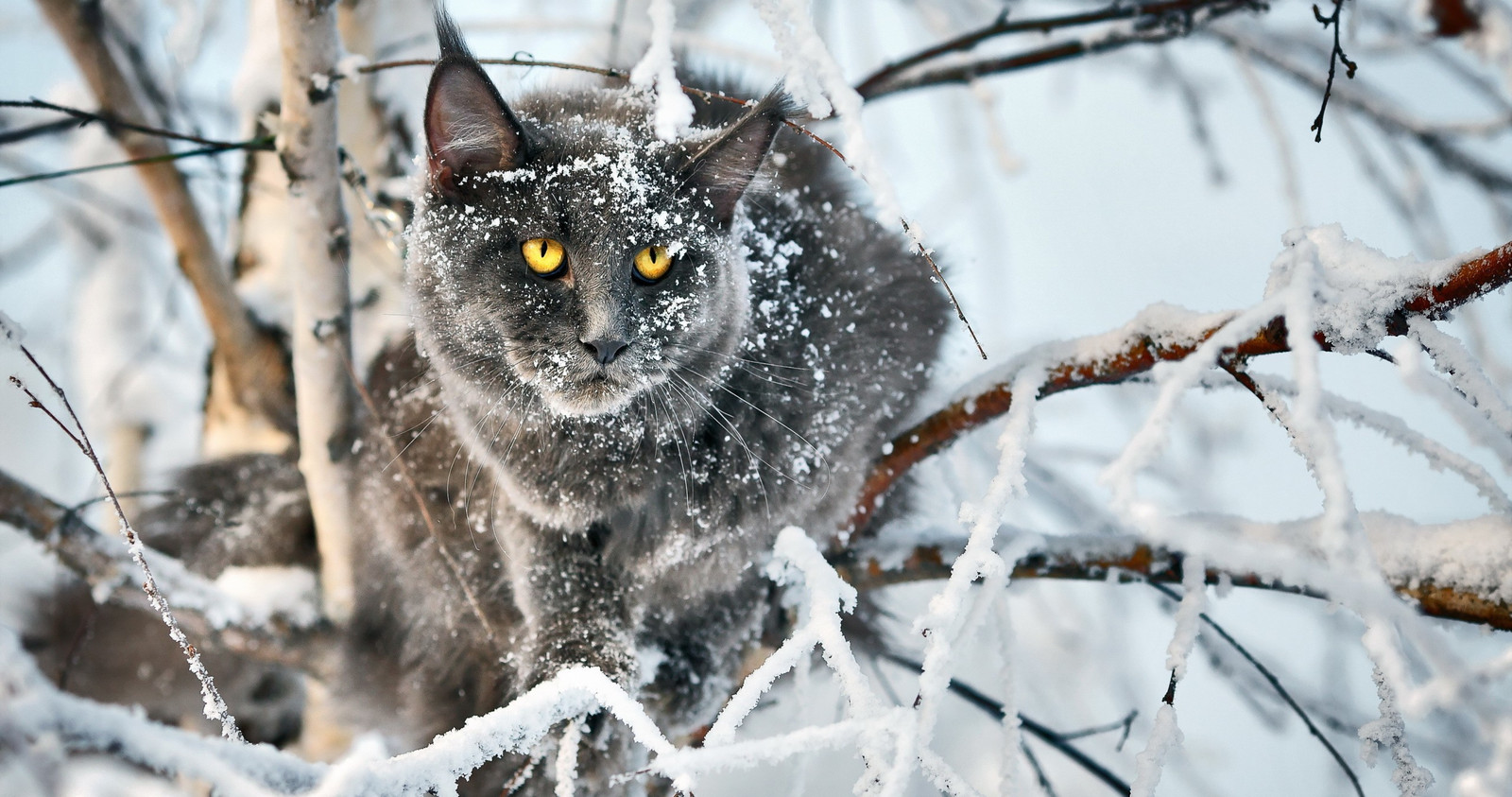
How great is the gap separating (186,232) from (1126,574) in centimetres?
224

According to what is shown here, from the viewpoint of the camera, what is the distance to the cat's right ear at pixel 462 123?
4.11 ft

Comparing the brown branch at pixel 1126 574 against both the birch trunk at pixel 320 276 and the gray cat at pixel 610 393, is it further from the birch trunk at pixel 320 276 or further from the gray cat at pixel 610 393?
the birch trunk at pixel 320 276

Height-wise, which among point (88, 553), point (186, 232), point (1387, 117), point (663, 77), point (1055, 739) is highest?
point (1387, 117)

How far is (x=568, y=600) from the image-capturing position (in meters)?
1.64

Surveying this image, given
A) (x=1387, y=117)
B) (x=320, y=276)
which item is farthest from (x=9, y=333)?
(x=1387, y=117)

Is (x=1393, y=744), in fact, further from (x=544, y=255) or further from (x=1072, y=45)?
(x=1072, y=45)

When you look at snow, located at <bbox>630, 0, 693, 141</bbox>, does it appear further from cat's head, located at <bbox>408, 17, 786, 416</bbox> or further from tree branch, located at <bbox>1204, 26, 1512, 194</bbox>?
tree branch, located at <bbox>1204, 26, 1512, 194</bbox>

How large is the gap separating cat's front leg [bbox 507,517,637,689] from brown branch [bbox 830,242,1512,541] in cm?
48

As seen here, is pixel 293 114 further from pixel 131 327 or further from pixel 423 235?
pixel 131 327

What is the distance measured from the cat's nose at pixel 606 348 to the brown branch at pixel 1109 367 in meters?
0.60

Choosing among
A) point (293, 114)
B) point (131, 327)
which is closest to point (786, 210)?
point (293, 114)

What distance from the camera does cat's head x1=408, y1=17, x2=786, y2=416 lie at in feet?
4.43

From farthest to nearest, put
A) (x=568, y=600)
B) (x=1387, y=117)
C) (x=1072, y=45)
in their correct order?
(x=1387, y=117)
(x=1072, y=45)
(x=568, y=600)

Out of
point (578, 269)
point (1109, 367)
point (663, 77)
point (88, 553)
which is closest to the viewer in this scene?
point (663, 77)
